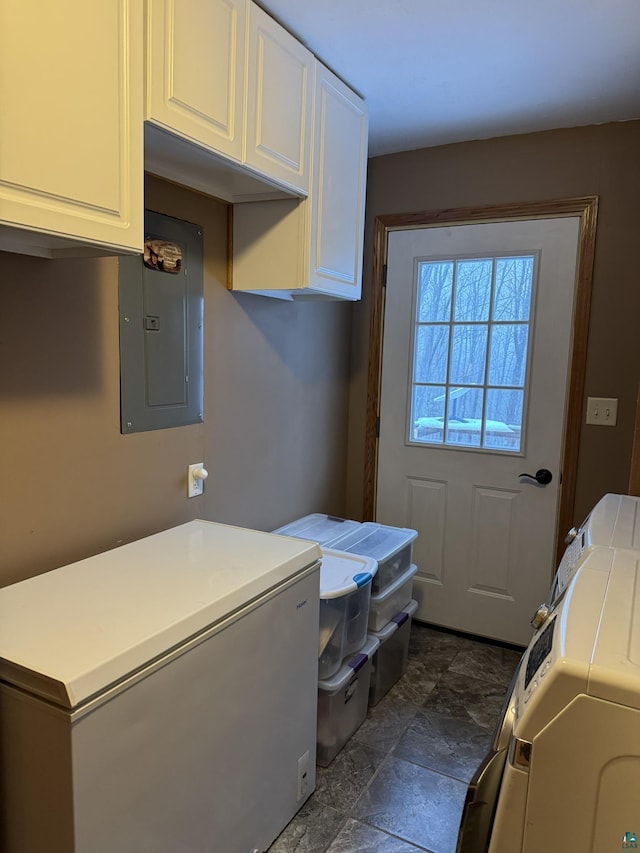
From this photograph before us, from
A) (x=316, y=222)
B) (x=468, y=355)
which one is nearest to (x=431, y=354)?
(x=468, y=355)

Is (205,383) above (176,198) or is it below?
below

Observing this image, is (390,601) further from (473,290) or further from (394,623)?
(473,290)

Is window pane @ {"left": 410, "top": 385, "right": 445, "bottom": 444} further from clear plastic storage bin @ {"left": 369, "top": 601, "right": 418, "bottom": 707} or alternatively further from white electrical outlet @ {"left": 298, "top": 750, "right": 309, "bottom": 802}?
white electrical outlet @ {"left": 298, "top": 750, "right": 309, "bottom": 802}

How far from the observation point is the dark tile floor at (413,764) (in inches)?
70.2

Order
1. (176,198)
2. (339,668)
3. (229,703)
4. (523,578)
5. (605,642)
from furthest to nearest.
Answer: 1. (523,578)
2. (339,668)
3. (176,198)
4. (229,703)
5. (605,642)

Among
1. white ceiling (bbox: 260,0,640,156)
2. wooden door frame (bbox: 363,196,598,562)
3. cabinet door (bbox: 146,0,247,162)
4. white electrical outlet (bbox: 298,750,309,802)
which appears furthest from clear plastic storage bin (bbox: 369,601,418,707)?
white ceiling (bbox: 260,0,640,156)

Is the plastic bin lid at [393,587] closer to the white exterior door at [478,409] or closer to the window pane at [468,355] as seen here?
the white exterior door at [478,409]

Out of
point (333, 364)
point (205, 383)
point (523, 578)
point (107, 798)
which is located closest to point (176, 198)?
point (205, 383)

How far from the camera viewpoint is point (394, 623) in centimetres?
252

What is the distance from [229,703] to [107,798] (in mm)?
365

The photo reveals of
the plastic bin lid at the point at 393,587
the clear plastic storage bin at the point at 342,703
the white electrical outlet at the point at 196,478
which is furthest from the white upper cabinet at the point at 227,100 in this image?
the clear plastic storage bin at the point at 342,703

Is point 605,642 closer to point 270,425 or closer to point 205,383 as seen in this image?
point 205,383

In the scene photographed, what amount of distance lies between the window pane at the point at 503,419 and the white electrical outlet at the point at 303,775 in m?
1.68

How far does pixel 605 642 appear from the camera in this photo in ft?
2.98
